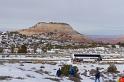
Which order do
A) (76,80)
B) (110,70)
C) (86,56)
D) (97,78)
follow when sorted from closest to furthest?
(97,78) < (76,80) < (110,70) < (86,56)

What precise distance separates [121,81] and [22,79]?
31.0 feet

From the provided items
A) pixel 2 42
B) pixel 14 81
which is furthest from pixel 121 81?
pixel 2 42

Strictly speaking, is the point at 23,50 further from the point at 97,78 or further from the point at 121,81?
the point at 121,81

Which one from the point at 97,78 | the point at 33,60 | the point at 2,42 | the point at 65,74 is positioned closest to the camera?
the point at 97,78

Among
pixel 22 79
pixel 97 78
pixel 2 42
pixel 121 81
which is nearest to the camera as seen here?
pixel 121 81

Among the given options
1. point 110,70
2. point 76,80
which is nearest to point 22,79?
point 76,80

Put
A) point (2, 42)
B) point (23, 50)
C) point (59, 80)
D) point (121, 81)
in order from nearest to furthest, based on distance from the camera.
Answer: point (121, 81) < point (59, 80) < point (23, 50) < point (2, 42)

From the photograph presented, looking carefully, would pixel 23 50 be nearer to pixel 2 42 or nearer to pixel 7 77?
pixel 2 42

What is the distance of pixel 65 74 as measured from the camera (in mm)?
43531

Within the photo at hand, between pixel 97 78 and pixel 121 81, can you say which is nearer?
pixel 121 81

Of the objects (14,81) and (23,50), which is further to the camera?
(23,50)

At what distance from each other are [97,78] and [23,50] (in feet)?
280

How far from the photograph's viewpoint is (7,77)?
1250 inches

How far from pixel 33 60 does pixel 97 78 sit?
46415mm
